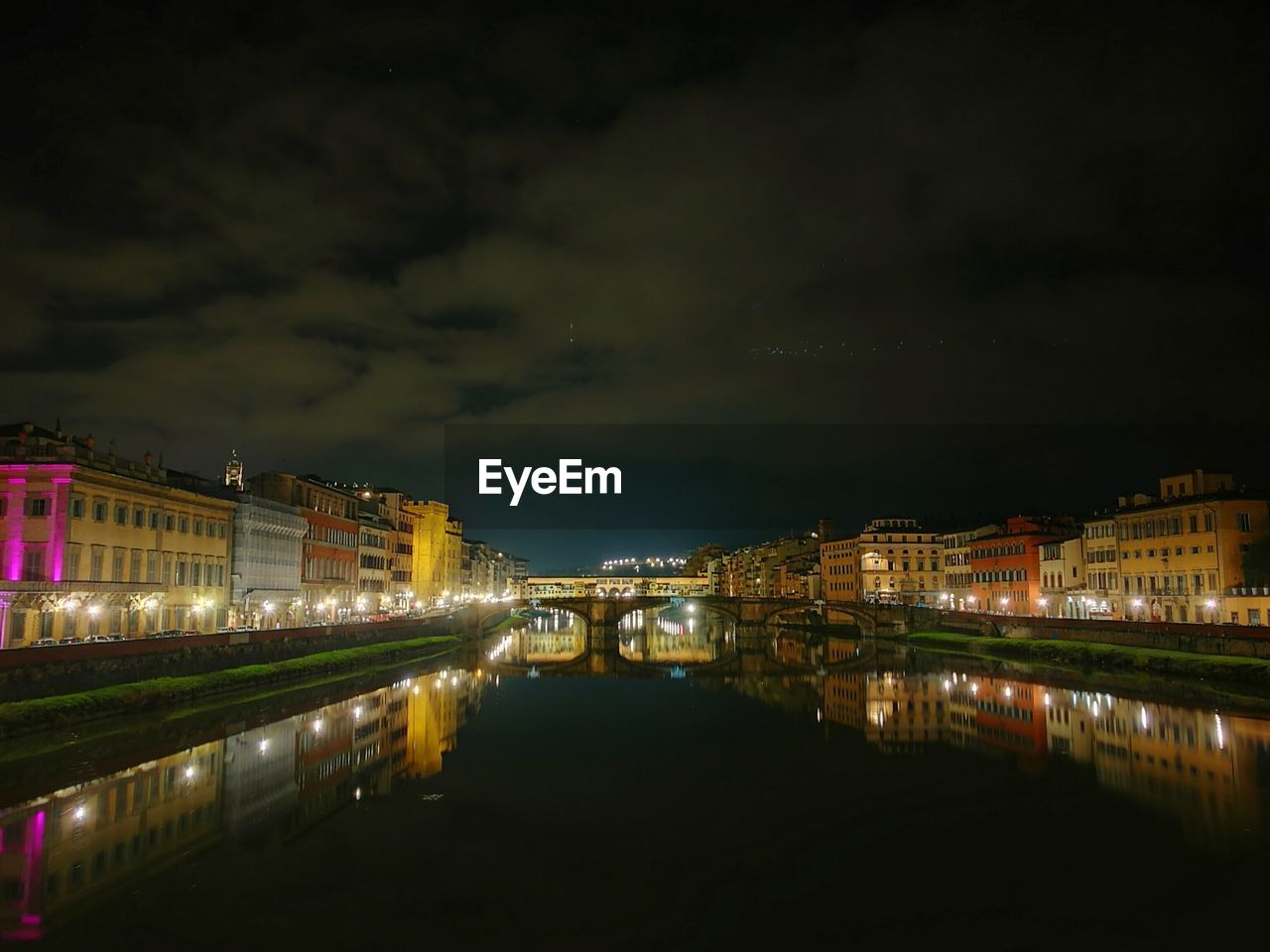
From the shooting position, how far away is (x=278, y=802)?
77.0 feet

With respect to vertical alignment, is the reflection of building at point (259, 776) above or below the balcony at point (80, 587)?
below

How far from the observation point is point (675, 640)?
93062 mm

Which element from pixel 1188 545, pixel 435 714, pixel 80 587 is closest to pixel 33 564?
pixel 80 587

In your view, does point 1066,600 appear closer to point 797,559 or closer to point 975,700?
point 975,700

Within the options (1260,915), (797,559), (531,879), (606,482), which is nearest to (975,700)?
(606,482)

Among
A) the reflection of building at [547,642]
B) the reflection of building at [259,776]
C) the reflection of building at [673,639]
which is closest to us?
the reflection of building at [259,776]

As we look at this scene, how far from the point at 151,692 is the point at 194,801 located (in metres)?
13.2

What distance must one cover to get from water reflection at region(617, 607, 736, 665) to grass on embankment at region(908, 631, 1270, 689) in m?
18.9

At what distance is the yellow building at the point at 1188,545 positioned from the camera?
169 feet

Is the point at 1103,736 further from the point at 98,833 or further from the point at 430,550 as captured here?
the point at 430,550

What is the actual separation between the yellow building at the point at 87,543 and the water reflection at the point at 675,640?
1322 inches

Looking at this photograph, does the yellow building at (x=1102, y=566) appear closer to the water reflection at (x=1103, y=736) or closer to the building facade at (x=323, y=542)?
the water reflection at (x=1103, y=736)

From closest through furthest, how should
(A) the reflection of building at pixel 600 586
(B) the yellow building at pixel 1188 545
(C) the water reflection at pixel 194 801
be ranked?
(C) the water reflection at pixel 194 801
(B) the yellow building at pixel 1188 545
(A) the reflection of building at pixel 600 586

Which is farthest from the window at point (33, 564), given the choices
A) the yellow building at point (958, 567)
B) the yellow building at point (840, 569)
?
the yellow building at point (840, 569)
